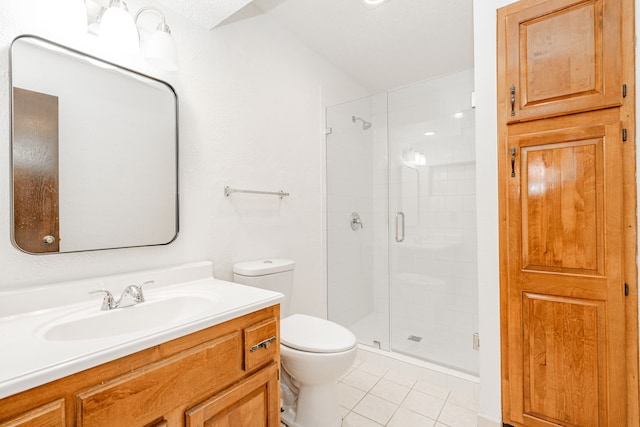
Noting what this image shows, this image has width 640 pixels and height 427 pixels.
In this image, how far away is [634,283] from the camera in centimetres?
129

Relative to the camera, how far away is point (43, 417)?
682mm

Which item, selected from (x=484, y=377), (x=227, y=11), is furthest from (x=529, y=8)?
(x=484, y=377)

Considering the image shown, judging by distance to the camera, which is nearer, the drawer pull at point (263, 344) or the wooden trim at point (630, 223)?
the drawer pull at point (263, 344)

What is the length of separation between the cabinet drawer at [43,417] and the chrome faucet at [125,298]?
1.64 ft

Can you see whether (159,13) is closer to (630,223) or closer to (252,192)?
(252,192)

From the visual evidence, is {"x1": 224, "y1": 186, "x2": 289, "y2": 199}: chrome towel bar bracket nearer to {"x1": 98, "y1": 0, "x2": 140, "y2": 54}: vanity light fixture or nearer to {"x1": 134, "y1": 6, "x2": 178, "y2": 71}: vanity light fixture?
{"x1": 134, "y1": 6, "x2": 178, "y2": 71}: vanity light fixture

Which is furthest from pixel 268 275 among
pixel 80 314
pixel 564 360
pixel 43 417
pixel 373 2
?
pixel 373 2

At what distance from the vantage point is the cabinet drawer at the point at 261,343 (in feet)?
3.74

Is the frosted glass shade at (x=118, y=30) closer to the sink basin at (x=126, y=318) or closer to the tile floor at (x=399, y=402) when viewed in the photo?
the sink basin at (x=126, y=318)

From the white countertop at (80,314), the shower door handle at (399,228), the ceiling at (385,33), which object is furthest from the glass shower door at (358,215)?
the white countertop at (80,314)

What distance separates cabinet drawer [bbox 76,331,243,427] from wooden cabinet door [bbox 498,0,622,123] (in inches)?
64.9

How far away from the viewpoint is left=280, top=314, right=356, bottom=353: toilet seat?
1.51 meters

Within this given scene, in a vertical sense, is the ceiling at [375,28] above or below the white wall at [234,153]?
above

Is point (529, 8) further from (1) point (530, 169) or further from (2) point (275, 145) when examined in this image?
(2) point (275, 145)
